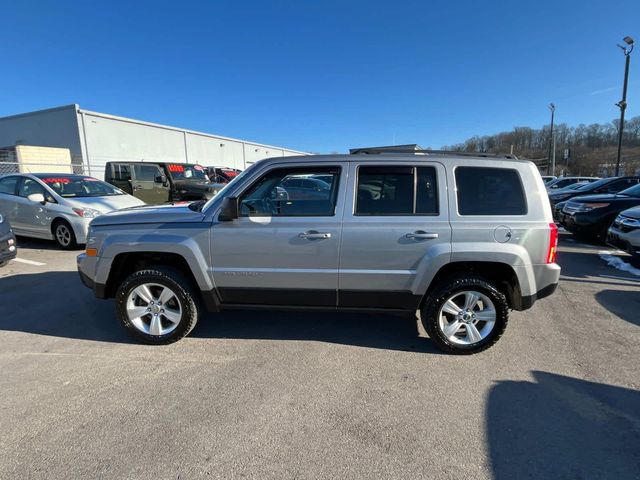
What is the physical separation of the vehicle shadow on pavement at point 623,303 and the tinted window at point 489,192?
2391 mm

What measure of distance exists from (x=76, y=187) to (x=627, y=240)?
10981mm

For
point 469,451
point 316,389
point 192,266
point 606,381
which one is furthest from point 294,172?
point 606,381

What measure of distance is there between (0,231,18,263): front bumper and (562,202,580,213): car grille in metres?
11.7

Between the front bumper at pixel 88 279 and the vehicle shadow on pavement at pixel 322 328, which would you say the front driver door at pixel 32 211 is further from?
the vehicle shadow on pavement at pixel 322 328

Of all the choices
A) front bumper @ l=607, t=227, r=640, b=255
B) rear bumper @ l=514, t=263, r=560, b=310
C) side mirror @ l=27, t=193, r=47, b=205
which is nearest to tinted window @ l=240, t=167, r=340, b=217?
rear bumper @ l=514, t=263, r=560, b=310

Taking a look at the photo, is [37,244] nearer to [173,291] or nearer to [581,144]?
[173,291]

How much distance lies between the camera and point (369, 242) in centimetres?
329

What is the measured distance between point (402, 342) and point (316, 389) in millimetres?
1182

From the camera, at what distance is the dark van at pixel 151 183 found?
39.7 ft

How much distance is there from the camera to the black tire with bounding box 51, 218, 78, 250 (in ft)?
25.3

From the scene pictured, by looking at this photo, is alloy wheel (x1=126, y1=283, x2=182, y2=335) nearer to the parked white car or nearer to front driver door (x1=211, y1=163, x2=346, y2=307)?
front driver door (x1=211, y1=163, x2=346, y2=307)

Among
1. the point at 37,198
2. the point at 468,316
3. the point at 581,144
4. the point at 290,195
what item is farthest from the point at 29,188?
the point at 581,144

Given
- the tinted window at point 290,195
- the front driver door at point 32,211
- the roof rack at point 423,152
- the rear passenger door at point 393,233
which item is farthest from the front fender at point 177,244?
the front driver door at point 32,211

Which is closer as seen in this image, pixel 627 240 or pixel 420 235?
pixel 420 235
